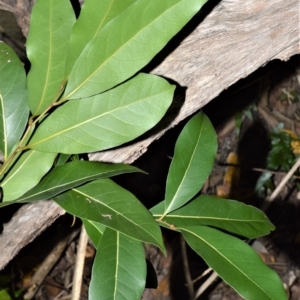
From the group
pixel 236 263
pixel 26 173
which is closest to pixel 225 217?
pixel 236 263

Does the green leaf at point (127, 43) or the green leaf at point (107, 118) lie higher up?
the green leaf at point (127, 43)

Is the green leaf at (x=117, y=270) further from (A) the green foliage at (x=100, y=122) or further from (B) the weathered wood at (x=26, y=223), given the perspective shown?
(B) the weathered wood at (x=26, y=223)

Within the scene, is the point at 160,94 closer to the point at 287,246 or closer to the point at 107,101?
the point at 107,101

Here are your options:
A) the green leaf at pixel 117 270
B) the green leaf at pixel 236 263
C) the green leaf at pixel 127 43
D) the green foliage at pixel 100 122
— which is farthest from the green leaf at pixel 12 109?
the green leaf at pixel 236 263

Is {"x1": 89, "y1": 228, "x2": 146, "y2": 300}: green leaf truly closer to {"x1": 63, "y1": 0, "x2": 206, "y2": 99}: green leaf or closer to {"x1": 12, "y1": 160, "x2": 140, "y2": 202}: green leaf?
{"x1": 12, "y1": 160, "x2": 140, "y2": 202}: green leaf

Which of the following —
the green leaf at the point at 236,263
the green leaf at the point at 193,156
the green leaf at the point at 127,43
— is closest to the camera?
the green leaf at the point at 127,43

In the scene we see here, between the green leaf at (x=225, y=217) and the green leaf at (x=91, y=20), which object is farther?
the green leaf at (x=225, y=217)

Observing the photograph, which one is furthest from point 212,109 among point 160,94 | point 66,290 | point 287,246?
point 160,94
